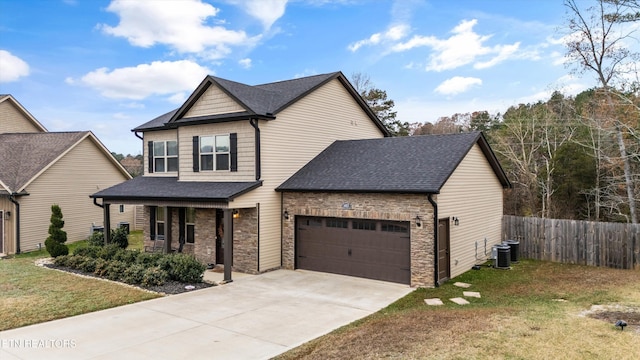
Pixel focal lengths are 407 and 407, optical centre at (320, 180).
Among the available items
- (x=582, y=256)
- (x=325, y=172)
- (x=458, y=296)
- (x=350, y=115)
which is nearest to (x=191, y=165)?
(x=325, y=172)

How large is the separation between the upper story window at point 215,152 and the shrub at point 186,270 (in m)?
3.77

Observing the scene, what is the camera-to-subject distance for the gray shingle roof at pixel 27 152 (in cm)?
1952

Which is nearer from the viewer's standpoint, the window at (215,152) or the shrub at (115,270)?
the shrub at (115,270)

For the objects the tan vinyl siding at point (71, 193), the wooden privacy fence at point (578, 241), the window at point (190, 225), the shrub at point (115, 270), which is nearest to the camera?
the shrub at point (115, 270)

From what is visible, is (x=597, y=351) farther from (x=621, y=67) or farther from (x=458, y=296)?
(x=621, y=67)

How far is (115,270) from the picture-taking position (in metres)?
13.3

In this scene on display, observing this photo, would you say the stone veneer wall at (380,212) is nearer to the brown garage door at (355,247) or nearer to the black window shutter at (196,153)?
the brown garage door at (355,247)

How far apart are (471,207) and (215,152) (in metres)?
9.67

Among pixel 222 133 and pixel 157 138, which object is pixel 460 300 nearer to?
pixel 222 133

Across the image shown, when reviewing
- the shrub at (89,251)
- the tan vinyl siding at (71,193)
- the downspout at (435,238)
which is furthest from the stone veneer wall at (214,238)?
the tan vinyl siding at (71,193)

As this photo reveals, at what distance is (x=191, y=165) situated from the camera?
53.1 feet

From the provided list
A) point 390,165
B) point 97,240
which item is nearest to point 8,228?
point 97,240

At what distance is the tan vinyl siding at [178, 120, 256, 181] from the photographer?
14.5 meters

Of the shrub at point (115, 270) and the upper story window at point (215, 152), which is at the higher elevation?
the upper story window at point (215, 152)
